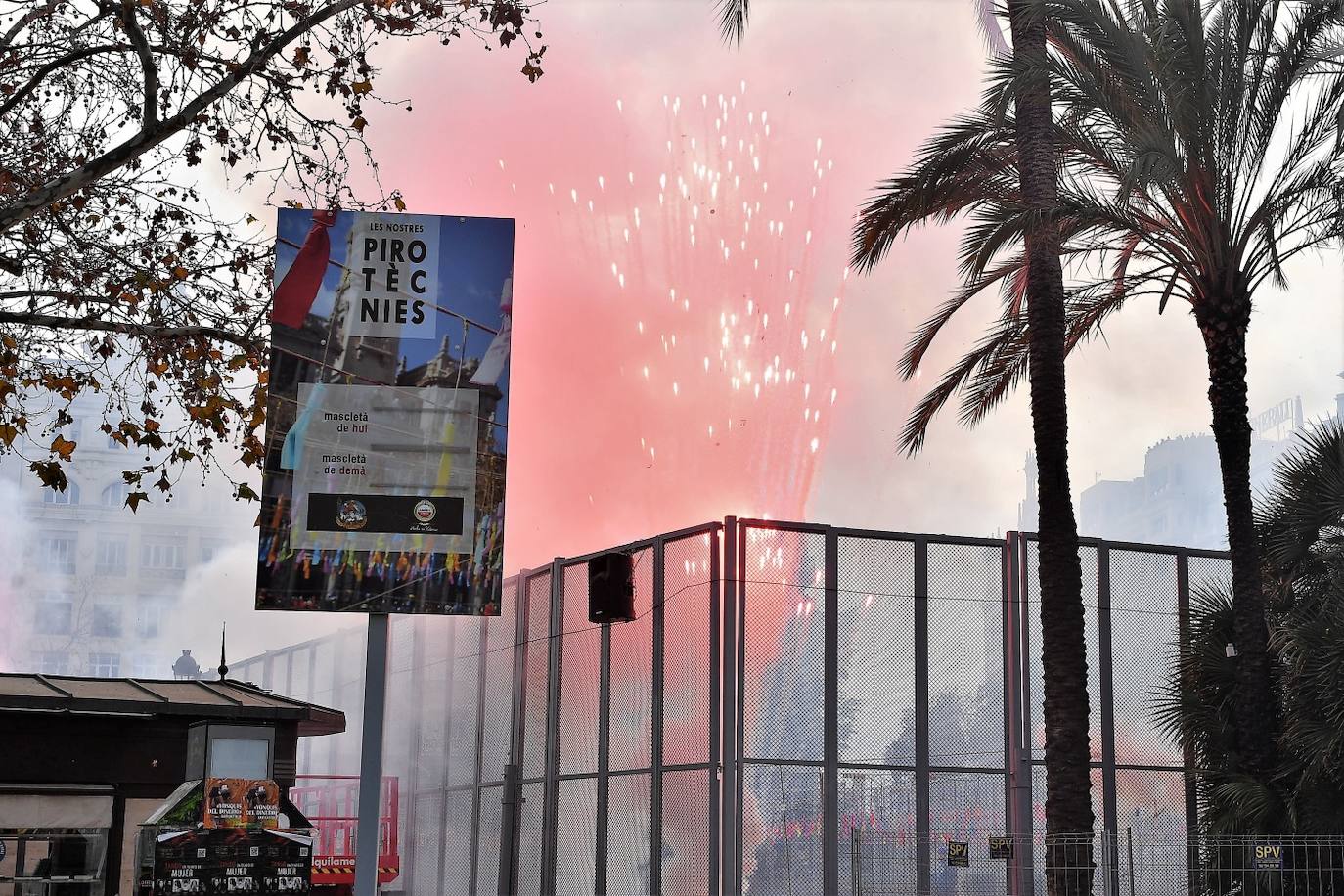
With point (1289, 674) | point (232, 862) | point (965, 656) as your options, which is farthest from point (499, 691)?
point (1289, 674)

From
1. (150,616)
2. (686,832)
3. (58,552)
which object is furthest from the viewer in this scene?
(150,616)

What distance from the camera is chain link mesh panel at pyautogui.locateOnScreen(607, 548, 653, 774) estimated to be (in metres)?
18.1

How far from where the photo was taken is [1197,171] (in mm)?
17203

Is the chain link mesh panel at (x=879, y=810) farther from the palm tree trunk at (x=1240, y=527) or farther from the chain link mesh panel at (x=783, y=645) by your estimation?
the palm tree trunk at (x=1240, y=527)

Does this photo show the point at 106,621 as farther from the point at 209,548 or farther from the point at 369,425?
the point at 369,425

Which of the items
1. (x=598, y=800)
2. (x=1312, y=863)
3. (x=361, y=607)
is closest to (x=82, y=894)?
(x=598, y=800)

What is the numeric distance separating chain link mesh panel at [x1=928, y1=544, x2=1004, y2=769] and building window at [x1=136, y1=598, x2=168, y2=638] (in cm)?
8620

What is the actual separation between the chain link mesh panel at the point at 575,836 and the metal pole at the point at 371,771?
907 cm

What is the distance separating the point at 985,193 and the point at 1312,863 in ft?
27.3

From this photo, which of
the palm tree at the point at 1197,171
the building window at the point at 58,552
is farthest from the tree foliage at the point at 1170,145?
the building window at the point at 58,552

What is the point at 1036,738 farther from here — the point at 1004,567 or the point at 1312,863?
the point at 1312,863

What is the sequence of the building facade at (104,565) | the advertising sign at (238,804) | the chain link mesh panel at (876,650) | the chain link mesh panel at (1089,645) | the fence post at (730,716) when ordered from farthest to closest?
the building facade at (104,565), the chain link mesh panel at (1089,645), the chain link mesh panel at (876,650), the fence post at (730,716), the advertising sign at (238,804)

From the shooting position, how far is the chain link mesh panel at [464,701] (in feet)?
71.9

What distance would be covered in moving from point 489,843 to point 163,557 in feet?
271
